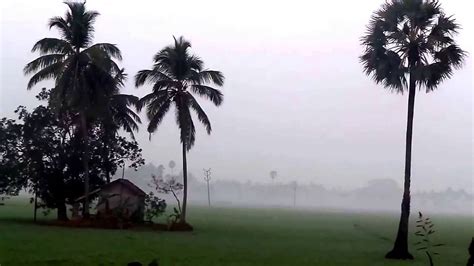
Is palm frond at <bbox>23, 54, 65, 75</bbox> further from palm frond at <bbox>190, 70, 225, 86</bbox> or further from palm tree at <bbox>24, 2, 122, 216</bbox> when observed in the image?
palm frond at <bbox>190, 70, 225, 86</bbox>

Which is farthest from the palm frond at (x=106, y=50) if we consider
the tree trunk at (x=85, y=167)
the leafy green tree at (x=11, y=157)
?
the leafy green tree at (x=11, y=157)

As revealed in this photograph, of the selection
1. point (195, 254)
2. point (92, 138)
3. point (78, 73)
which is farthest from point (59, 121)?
point (195, 254)

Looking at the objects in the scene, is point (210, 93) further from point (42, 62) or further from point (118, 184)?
point (42, 62)

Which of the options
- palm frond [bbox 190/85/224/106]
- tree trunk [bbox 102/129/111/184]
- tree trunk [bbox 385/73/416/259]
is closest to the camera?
tree trunk [bbox 385/73/416/259]

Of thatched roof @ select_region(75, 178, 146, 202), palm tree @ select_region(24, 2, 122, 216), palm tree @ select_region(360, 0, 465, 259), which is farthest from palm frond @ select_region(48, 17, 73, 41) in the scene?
palm tree @ select_region(360, 0, 465, 259)

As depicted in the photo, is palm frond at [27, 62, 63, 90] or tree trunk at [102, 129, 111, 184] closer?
palm frond at [27, 62, 63, 90]

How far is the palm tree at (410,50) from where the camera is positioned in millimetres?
26203

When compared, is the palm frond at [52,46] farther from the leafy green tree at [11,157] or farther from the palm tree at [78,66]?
the leafy green tree at [11,157]

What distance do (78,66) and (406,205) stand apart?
23.8 metres

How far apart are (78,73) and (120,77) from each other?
11.3ft

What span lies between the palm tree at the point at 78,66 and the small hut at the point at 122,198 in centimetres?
166

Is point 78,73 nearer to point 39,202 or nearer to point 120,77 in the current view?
point 120,77

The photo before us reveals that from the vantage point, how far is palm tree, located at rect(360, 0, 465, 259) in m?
26.2

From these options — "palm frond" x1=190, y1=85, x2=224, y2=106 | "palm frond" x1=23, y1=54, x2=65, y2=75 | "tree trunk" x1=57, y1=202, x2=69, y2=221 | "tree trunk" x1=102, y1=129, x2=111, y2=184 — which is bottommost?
"tree trunk" x1=57, y1=202, x2=69, y2=221
